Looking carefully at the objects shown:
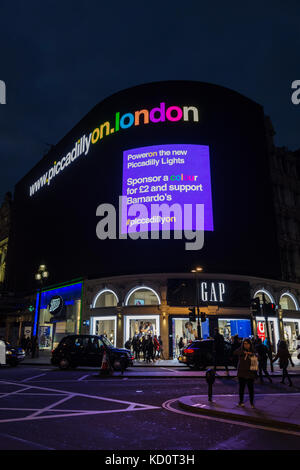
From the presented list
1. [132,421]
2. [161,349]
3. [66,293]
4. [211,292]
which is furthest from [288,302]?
[132,421]

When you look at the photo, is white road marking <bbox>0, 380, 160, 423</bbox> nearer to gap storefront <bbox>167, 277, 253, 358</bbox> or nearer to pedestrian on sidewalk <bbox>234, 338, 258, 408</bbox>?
pedestrian on sidewalk <bbox>234, 338, 258, 408</bbox>

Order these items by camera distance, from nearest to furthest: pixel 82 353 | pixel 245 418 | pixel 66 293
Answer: pixel 245 418, pixel 82 353, pixel 66 293

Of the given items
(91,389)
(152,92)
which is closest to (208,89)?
(152,92)

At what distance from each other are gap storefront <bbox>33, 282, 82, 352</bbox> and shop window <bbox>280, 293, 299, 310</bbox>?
18508mm

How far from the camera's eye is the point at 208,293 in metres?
27.1

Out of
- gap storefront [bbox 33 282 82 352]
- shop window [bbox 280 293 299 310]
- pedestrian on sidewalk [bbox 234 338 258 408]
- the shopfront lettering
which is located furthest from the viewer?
gap storefront [bbox 33 282 82 352]

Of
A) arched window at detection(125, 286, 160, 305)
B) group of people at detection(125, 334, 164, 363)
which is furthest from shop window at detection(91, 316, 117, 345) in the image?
group of people at detection(125, 334, 164, 363)

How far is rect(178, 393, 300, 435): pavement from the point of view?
687cm

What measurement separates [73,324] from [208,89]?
1010 inches

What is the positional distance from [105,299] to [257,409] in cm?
2297

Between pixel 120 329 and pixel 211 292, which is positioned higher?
pixel 211 292

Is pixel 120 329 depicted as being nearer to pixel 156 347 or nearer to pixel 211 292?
pixel 156 347

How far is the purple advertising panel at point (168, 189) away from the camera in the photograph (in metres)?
27.5

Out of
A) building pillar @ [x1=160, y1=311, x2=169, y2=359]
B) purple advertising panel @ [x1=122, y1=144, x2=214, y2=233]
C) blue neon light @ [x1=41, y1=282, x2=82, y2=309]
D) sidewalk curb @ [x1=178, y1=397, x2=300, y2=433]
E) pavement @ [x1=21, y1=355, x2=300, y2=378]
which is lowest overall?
pavement @ [x1=21, y1=355, x2=300, y2=378]
